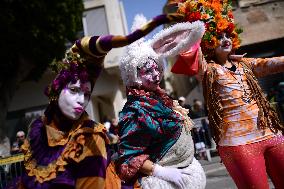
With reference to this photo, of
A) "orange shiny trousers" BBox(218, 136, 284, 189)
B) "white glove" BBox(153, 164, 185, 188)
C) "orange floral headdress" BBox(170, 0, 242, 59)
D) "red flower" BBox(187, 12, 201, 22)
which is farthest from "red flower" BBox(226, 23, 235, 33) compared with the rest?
"white glove" BBox(153, 164, 185, 188)

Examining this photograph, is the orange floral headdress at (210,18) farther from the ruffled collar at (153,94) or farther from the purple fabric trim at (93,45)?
the purple fabric trim at (93,45)

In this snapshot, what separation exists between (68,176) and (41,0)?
9.92 metres

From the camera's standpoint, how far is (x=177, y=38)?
251cm

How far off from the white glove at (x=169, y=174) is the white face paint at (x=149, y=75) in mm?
578

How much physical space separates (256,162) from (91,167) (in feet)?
4.12

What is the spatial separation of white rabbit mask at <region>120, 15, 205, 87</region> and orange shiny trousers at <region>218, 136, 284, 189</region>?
84 centimetres

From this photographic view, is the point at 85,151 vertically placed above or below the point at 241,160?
above

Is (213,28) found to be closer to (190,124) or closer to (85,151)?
(190,124)

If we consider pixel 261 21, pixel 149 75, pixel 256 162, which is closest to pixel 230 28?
pixel 149 75

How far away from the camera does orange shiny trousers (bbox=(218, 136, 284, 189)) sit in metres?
2.52

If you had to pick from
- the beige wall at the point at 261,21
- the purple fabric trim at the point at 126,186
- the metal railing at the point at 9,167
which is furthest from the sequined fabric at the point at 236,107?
the beige wall at the point at 261,21

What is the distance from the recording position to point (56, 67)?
7.48 feet

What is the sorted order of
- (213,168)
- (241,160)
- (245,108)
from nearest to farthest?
(241,160) < (245,108) < (213,168)

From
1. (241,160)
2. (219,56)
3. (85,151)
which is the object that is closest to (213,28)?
(219,56)
